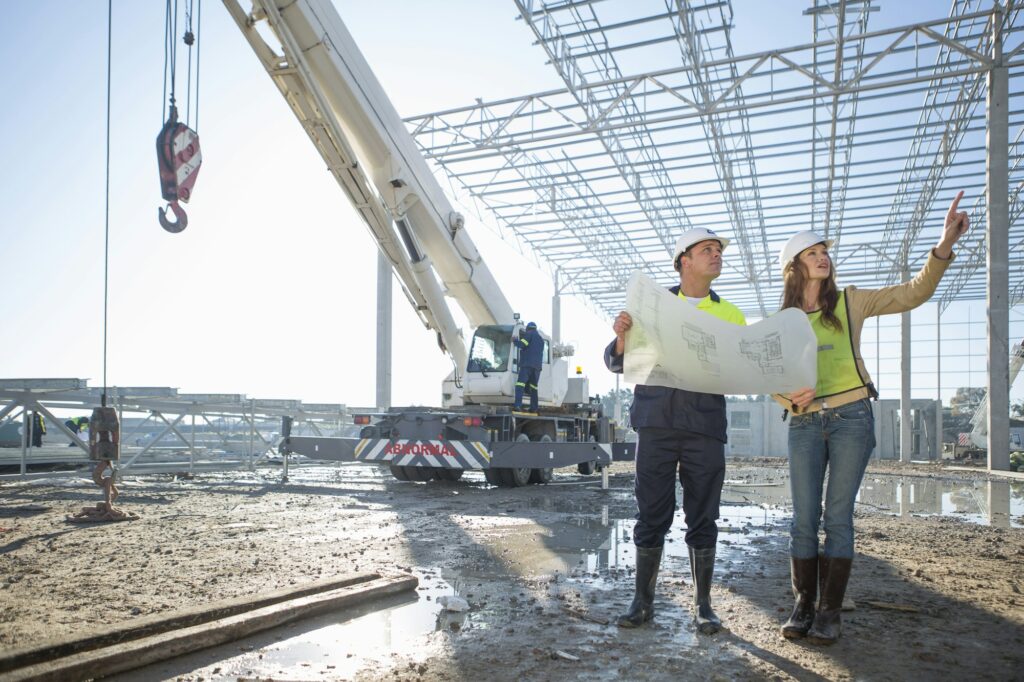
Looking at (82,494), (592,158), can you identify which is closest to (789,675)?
(82,494)

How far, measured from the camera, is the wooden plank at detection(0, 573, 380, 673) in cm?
265

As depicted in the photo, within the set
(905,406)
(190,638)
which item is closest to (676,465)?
(190,638)

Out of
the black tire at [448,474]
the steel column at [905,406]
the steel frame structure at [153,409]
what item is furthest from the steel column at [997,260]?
the steel frame structure at [153,409]

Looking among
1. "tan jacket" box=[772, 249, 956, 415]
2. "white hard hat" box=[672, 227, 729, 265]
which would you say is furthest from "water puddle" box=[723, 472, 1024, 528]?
"white hard hat" box=[672, 227, 729, 265]

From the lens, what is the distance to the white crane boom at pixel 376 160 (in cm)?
851

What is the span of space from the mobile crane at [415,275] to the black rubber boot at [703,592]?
21.1ft

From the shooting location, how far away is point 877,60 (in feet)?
48.9

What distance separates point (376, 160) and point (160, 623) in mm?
7611

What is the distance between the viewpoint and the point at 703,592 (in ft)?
11.6

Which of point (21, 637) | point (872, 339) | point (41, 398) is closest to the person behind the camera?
point (21, 637)

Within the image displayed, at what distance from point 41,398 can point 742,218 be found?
19971 millimetres

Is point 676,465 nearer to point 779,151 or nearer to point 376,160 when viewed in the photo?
point 376,160

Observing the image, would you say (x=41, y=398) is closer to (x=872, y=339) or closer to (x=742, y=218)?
(x=742, y=218)

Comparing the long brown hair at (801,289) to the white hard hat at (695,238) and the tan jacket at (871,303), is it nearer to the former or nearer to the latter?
the tan jacket at (871,303)
